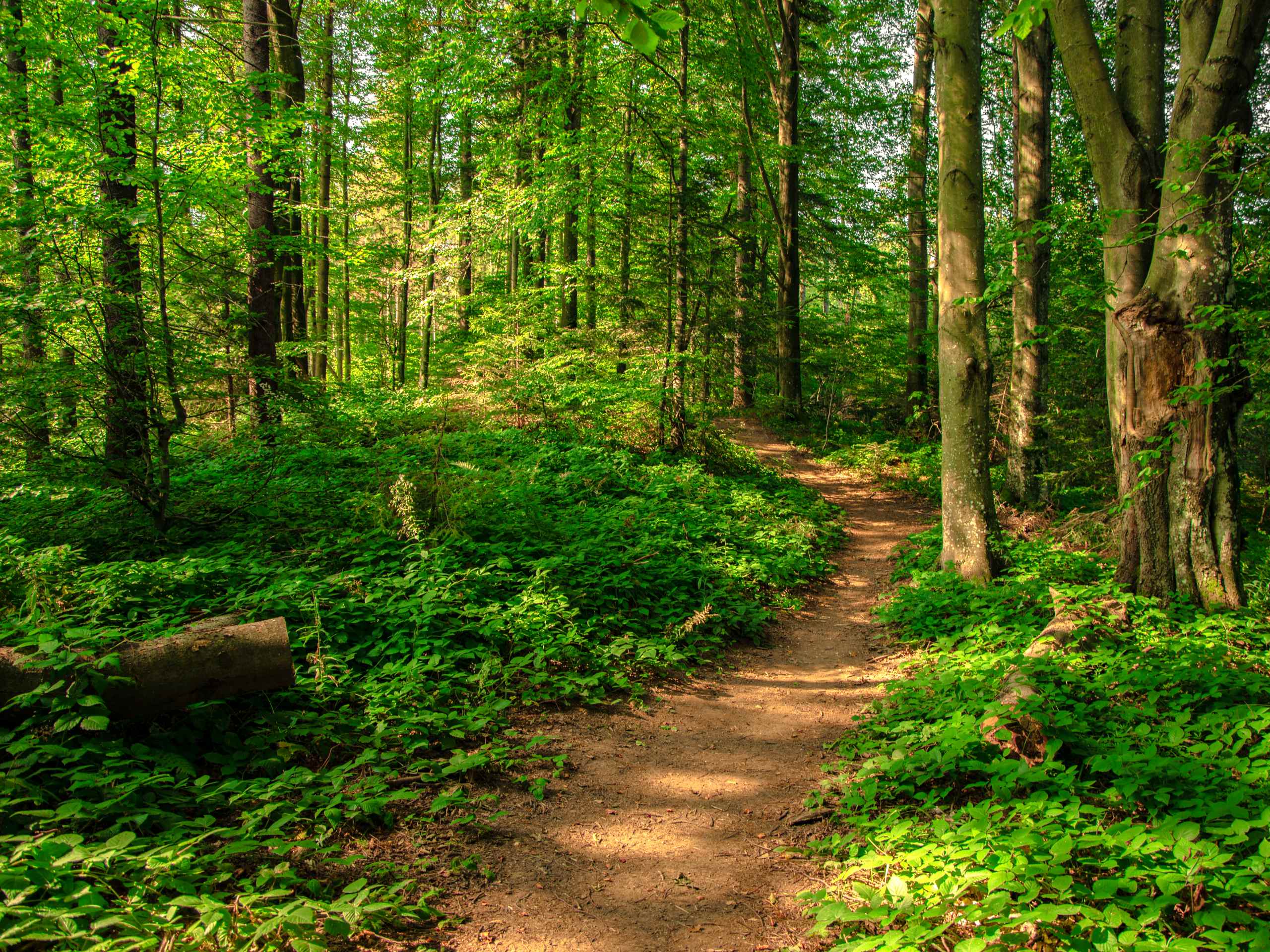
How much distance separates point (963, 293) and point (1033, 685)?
14.2 ft

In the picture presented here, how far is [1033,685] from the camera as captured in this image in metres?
3.90

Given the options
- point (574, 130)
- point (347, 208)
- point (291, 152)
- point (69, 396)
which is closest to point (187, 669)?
point (69, 396)

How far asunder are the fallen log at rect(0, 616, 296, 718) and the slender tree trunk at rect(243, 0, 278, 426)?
3879mm

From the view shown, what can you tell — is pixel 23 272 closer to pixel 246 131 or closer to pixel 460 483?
pixel 246 131

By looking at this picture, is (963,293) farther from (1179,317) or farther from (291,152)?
(291,152)

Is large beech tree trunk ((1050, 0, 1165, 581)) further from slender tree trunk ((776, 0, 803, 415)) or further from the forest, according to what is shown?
slender tree trunk ((776, 0, 803, 415))

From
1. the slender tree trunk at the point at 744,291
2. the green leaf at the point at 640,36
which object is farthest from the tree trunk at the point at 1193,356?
the slender tree trunk at the point at 744,291

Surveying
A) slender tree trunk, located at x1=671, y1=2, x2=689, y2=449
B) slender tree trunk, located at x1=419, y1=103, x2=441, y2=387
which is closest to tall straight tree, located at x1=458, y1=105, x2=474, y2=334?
slender tree trunk, located at x1=419, y1=103, x2=441, y2=387

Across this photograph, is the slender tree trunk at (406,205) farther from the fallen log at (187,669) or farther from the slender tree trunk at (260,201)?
the fallen log at (187,669)

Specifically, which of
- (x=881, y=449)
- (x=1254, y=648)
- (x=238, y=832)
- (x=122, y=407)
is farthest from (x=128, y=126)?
(x=881, y=449)

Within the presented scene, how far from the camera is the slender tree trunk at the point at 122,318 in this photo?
18.6 ft

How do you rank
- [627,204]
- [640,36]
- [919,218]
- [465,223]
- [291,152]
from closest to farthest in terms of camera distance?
[640,36]
[291,152]
[627,204]
[465,223]
[919,218]

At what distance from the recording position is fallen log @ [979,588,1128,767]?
137 inches

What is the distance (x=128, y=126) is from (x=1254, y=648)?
1060cm
